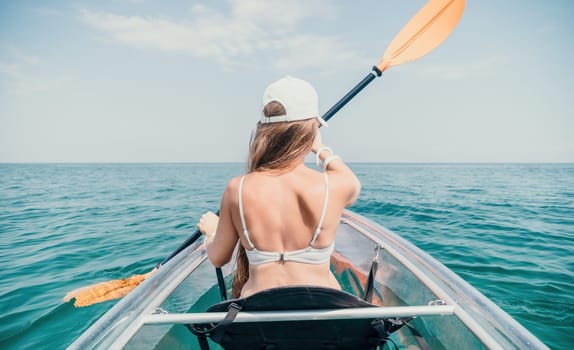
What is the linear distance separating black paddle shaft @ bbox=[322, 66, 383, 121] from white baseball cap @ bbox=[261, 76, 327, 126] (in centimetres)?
170

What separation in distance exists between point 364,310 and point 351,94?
2.42m

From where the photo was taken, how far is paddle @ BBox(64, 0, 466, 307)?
342 cm

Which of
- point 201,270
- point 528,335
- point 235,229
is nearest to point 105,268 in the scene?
point 201,270

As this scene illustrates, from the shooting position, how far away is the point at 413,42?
144 inches

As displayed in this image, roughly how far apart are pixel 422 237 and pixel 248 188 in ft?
19.7

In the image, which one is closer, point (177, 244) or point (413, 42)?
point (413, 42)

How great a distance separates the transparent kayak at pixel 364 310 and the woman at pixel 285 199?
0.22 meters

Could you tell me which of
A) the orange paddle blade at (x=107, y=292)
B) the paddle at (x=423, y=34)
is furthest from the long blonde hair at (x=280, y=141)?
the orange paddle blade at (x=107, y=292)

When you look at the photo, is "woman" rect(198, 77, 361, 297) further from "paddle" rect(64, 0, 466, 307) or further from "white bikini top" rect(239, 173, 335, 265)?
"paddle" rect(64, 0, 466, 307)

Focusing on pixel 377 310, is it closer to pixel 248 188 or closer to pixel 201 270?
pixel 248 188

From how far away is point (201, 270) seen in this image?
259 centimetres

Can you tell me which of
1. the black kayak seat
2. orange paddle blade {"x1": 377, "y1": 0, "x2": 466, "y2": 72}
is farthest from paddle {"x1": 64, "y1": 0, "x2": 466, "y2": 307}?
the black kayak seat

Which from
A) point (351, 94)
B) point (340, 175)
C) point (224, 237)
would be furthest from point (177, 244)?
point (340, 175)

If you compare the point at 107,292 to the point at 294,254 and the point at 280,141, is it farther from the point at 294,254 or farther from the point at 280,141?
the point at 280,141
